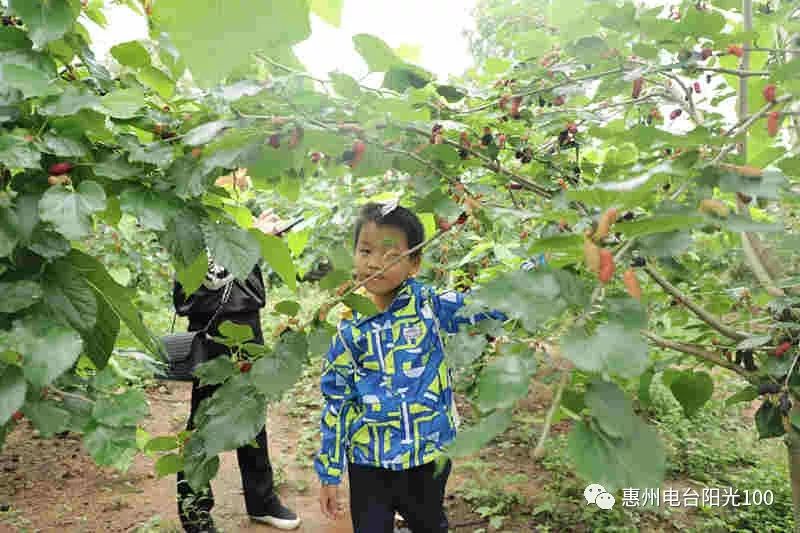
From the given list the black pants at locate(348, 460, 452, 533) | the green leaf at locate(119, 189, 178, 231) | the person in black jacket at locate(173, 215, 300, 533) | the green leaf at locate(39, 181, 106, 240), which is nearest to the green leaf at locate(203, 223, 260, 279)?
the green leaf at locate(119, 189, 178, 231)

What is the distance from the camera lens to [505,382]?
1.73ft

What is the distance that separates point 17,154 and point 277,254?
43 centimetres

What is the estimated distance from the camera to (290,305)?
102 centimetres

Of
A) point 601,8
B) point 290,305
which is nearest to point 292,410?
point 290,305

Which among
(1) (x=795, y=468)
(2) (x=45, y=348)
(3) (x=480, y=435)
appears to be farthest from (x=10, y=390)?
(1) (x=795, y=468)

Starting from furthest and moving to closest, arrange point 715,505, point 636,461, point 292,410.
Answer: point 292,410 → point 715,505 → point 636,461

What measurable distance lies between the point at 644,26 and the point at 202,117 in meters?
0.81

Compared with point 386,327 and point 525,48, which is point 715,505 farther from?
point 525,48

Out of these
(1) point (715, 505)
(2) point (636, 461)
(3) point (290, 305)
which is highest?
(3) point (290, 305)

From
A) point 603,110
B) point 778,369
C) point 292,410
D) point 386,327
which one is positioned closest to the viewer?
point 778,369

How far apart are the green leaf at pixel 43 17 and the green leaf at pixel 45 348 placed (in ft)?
1.14

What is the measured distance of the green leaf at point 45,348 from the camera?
0.61 m

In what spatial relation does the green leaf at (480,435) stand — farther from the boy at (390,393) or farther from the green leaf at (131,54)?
the boy at (390,393)

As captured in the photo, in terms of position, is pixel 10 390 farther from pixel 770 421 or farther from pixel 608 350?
pixel 770 421
